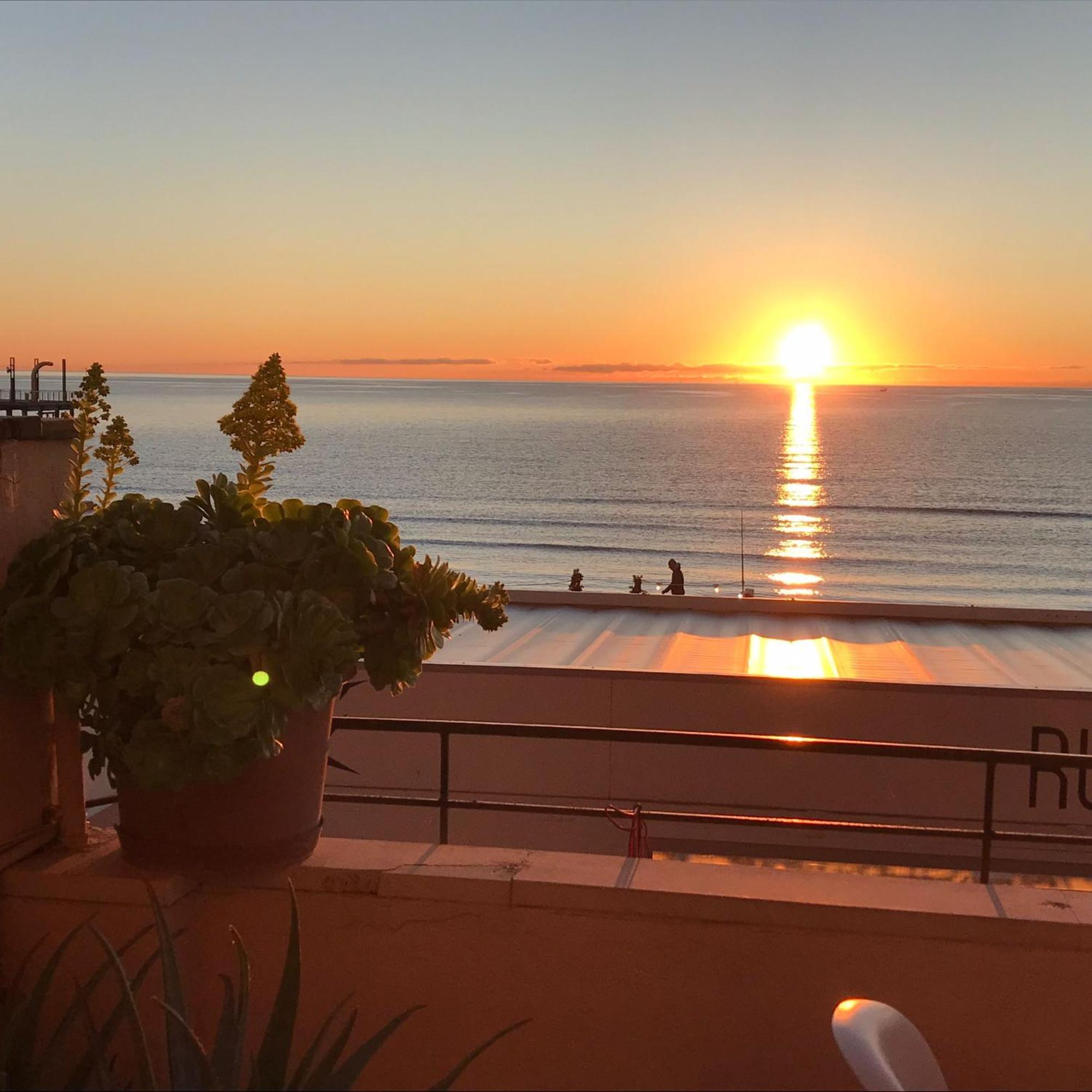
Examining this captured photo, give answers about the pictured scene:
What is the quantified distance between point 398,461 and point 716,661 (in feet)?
283

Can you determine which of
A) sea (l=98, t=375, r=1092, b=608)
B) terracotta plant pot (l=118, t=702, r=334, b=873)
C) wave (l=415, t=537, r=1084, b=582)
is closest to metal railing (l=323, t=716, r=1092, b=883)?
terracotta plant pot (l=118, t=702, r=334, b=873)

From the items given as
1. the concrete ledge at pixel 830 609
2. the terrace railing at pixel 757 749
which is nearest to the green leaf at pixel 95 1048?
the terrace railing at pixel 757 749

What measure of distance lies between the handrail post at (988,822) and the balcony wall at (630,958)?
0.20 m

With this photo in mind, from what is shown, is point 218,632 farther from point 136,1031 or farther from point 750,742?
point 750,742

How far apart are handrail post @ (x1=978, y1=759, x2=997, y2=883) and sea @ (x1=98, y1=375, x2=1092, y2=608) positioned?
74.6 ft

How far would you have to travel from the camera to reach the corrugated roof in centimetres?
997

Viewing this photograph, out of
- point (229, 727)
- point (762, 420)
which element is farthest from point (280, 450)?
point (762, 420)

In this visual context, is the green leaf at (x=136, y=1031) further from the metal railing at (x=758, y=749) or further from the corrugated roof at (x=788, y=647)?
the corrugated roof at (x=788, y=647)

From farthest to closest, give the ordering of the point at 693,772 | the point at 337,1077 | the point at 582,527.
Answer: the point at 582,527
the point at 693,772
the point at 337,1077

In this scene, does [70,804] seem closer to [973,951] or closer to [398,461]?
[973,951]

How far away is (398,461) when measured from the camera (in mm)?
95250

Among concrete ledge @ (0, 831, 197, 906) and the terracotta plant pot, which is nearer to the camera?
the terracotta plant pot

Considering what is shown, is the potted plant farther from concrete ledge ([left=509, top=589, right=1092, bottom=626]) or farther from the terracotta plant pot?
concrete ledge ([left=509, top=589, right=1092, bottom=626])

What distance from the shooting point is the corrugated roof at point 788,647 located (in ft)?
32.7
